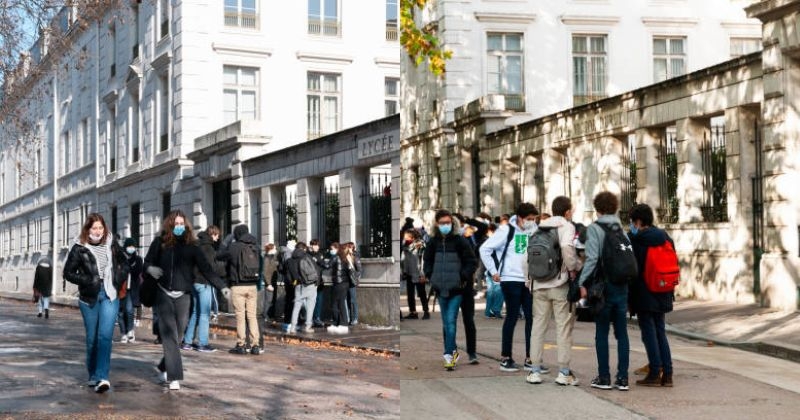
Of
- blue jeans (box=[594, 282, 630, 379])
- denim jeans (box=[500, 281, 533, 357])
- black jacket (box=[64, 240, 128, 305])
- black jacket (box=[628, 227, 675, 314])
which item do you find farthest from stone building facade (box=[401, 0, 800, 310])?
black jacket (box=[64, 240, 128, 305])

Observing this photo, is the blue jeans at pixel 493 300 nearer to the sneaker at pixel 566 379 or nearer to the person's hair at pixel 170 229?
the sneaker at pixel 566 379

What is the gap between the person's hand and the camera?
5229mm

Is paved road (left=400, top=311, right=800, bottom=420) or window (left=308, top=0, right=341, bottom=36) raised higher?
window (left=308, top=0, right=341, bottom=36)

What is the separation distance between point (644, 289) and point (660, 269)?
217mm

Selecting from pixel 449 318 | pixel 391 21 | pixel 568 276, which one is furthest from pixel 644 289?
pixel 391 21

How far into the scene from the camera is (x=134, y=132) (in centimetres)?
495

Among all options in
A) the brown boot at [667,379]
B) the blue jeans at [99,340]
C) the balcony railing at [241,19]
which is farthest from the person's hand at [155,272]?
the brown boot at [667,379]

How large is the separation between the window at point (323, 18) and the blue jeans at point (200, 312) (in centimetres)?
164

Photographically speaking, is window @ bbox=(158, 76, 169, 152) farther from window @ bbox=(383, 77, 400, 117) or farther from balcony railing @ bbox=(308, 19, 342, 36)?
window @ bbox=(383, 77, 400, 117)

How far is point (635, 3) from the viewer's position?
34656 millimetres

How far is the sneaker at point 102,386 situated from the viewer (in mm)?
4634

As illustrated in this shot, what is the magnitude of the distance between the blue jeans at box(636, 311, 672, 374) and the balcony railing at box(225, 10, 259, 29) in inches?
249

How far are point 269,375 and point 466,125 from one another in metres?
3.28

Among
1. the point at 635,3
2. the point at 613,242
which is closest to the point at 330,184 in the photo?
the point at 613,242
